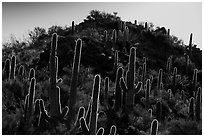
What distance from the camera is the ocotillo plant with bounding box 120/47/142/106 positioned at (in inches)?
592

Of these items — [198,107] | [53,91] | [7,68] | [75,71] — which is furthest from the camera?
[7,68]

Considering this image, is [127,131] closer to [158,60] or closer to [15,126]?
[15,126]

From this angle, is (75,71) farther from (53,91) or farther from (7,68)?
(7,68)

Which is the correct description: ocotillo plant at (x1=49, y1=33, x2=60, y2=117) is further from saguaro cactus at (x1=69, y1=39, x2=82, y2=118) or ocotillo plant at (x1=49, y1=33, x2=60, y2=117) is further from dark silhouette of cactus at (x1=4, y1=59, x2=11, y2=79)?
dark silhouette of cactus at (x1=4, y1=59, x2=11, y2=79)

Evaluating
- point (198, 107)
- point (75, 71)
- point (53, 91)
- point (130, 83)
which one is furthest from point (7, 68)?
point (198, 107)

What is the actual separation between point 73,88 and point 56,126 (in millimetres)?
2199

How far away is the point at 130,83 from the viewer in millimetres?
15227

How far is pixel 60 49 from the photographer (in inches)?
963

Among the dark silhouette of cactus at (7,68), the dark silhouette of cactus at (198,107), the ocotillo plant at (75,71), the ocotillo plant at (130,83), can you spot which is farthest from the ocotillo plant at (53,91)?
the dark silhouette of cactus at (198,107)

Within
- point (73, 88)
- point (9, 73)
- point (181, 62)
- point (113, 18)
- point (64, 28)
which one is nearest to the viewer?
point (73, 88)

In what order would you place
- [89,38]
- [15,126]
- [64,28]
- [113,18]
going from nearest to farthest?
[15,126]
[89,38]
[64,28]
[113,18]

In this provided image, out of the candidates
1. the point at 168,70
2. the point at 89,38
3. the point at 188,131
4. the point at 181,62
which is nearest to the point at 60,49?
the point at 89,38

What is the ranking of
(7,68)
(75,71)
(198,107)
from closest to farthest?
(75,71), (198,107), (7,68)

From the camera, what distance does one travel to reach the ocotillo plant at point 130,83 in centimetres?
1504
